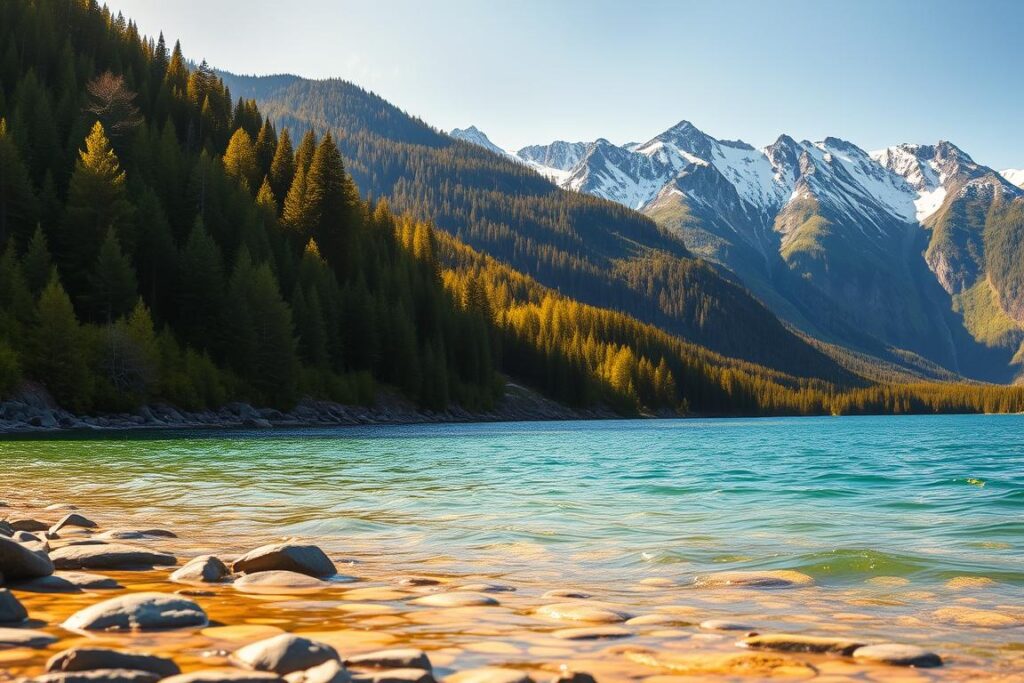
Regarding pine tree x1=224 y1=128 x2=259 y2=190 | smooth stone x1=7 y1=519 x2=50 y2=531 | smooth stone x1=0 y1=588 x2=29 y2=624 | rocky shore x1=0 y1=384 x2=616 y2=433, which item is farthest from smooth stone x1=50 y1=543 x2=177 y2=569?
pine tree x1=224 y1=128 x2=259 y2=190

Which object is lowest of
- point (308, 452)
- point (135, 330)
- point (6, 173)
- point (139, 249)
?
point (308, 452)

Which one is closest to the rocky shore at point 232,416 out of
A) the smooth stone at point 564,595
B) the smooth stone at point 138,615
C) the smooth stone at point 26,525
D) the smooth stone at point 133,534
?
the smooth stone at point 26,525

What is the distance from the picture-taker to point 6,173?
77250 mm

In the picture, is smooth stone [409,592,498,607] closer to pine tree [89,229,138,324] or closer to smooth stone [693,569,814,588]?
smooth stone [693,569,814,588]

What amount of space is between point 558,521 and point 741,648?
1069cm

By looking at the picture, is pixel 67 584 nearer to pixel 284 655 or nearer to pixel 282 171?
pixel 284 655

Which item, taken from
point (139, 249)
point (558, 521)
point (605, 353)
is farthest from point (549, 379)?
point (558, 521)

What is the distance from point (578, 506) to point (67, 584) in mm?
13089

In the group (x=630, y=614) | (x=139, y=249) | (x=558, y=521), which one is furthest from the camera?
(x=139, y=249)

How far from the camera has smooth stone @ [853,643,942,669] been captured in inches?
293

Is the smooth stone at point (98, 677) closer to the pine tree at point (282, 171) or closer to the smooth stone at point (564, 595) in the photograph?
the smooth stone at point (564, 595)

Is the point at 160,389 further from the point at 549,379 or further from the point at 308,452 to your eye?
the point at 549,379

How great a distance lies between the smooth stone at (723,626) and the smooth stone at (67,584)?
20.9 feet

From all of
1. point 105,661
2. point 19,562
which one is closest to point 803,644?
point 105,661
